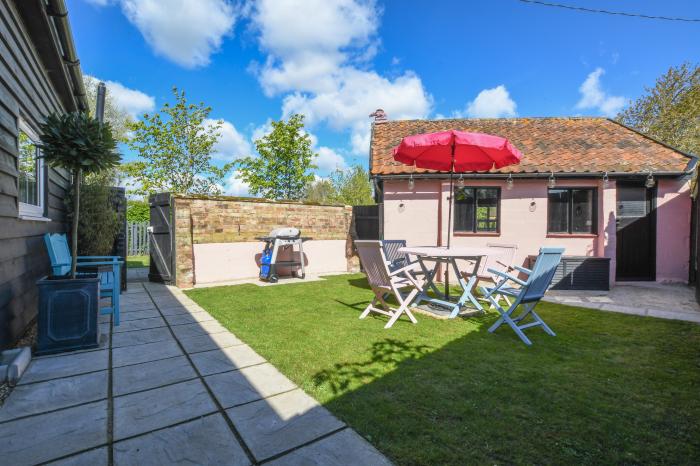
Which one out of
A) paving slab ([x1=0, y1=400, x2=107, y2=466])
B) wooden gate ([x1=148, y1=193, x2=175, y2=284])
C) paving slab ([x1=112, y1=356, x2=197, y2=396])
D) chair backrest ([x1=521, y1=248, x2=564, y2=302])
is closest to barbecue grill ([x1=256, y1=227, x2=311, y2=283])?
wooden gate ([x1=148, y1=193, x2=175, y2=284])

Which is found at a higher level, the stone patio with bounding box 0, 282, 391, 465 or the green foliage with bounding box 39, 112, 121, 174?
the green foliage with bounding box 39, 112, 121, 174

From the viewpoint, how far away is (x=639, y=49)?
941 cm

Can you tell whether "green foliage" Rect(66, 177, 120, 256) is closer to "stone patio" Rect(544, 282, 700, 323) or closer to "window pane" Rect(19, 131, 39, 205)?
"window pane" Rect(19, 131, 39, 205)

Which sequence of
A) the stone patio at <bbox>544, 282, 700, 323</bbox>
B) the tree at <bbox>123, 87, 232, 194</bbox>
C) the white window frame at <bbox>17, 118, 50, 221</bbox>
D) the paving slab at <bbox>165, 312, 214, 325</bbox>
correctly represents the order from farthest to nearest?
the tree at <bbox>123, 87, 232, 194</bbox>, the stone patio at <bbox>544, 282, 700, 323</bbox>, the paving slab at <bbox>165, 312, 214, 325</bbox>, the white window frame at <bbox>17, 118, 50, 221</bbox>

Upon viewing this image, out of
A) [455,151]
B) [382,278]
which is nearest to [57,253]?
[382,278]

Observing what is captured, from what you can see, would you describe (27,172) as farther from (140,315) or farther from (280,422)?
(280,422)

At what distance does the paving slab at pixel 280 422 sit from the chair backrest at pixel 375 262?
7.01ft

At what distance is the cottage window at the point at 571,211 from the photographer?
8297 mm

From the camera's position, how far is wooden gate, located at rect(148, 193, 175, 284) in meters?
7.41

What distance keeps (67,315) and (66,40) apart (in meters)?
3.90

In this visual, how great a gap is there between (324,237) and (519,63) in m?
8.49

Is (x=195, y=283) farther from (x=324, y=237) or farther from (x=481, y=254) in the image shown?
(x=481, y=254)

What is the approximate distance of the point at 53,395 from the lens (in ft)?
7.95

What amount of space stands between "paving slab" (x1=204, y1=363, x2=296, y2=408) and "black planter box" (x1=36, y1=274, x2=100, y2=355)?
5.49 feet
